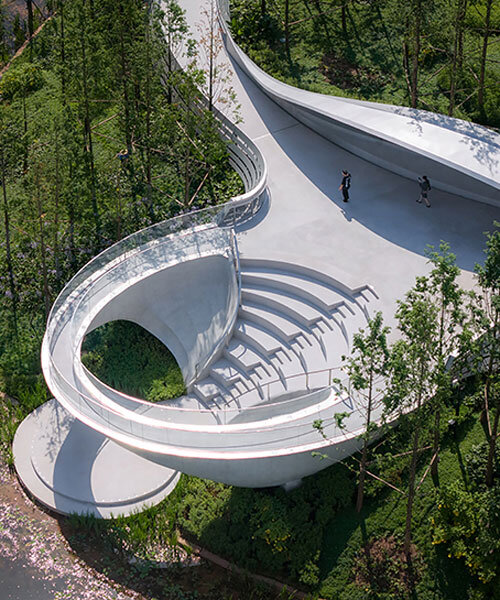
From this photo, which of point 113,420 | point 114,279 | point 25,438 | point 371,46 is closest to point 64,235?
point 114,279

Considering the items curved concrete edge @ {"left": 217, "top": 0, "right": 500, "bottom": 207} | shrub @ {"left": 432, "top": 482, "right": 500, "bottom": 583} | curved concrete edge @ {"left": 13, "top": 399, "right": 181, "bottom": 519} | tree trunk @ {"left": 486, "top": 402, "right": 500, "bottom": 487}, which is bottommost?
curved concrete edge @ {"left": 13, "top": 399, "right": 181, "bottom": 519}

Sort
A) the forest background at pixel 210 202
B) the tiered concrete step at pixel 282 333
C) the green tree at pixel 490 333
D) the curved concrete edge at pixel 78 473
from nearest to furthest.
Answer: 1. the green tree at pixel 490 333
2. the forest background at pixel 210 202
3. the curved concrete edge at pixel 78 473
4. the tiered concrete step at pixel 282 333

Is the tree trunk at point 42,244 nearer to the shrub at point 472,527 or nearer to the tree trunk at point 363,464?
the tree trunk at point 363,464

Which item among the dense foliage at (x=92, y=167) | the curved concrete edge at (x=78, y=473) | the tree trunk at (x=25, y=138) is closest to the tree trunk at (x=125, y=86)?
the dense foliage at (x=92, y=167)

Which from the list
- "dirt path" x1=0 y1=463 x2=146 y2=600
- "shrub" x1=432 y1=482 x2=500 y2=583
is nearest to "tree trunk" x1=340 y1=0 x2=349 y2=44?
"shrub" x1=432 y1=482 x2=500 y2=583

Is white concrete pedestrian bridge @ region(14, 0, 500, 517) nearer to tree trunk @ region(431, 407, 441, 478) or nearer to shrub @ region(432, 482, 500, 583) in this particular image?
tree trunk @ region(431, 407, 441, 478)

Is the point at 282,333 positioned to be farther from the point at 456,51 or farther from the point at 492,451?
the point at 456,51

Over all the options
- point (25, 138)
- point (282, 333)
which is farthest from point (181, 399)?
point (25, 138)
